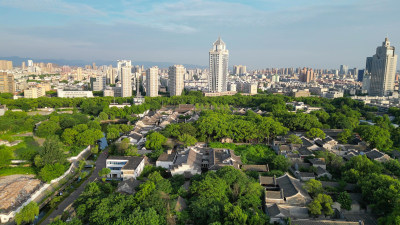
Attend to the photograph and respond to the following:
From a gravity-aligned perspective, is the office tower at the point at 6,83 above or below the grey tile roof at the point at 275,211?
above

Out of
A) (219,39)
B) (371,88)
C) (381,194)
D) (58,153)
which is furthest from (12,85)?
(371,88)

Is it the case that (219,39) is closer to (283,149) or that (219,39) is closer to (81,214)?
(283,149)

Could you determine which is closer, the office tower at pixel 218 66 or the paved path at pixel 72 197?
the paved path at pixel 72 197

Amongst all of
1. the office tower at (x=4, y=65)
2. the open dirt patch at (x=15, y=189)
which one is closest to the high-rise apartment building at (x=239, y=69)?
the office tower at (x=4, y=65)

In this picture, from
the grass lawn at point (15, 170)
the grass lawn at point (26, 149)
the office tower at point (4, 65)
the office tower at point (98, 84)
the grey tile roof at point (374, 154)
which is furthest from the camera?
the office tower at point (4, 65)

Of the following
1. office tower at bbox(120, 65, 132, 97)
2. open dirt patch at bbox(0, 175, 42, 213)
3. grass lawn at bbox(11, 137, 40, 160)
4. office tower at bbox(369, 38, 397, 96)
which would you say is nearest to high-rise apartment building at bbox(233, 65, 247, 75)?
office tower at bbox(369, 38, 397, 96)

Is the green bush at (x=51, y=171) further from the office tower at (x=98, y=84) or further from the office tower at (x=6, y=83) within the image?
the office tower at (x=98, y=84)

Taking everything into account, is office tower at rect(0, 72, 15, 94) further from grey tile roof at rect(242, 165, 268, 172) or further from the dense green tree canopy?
grey tile roof at rect(242, 165, 268, 172)
